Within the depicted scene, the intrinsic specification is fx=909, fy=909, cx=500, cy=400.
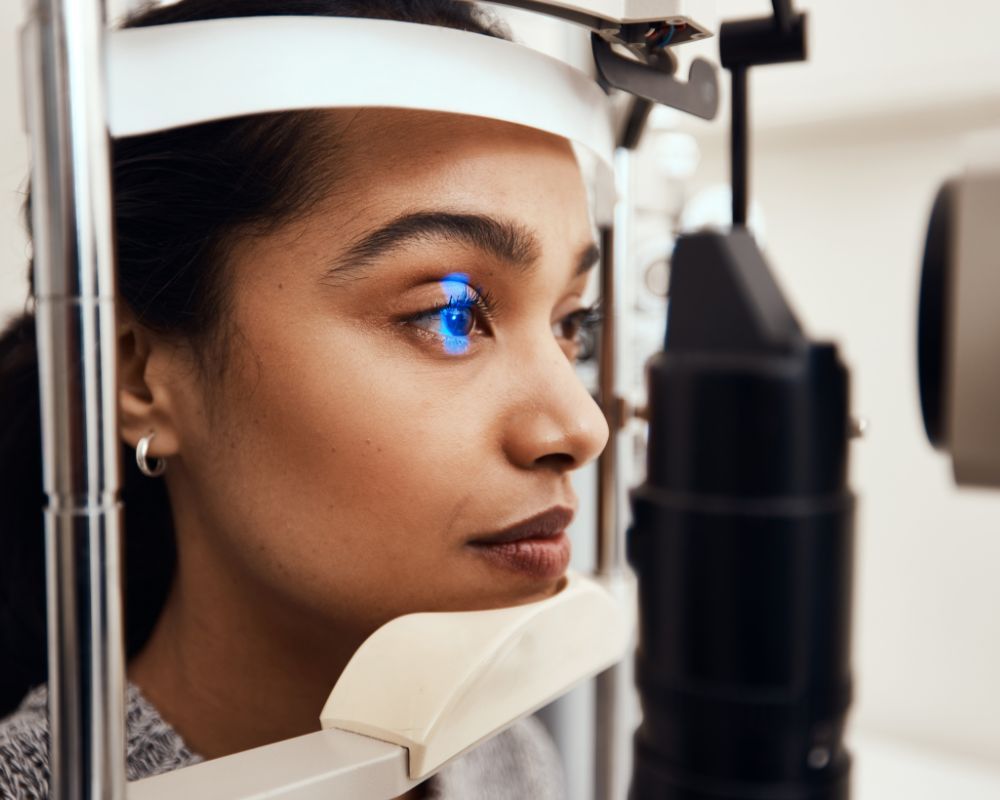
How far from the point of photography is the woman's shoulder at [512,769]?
72 cm

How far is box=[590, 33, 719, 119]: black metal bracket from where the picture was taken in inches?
16.8

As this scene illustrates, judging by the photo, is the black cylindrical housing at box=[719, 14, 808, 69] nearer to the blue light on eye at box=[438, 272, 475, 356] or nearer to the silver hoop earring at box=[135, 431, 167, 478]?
the blue light on eye at box=[438, 272, 475, 356]

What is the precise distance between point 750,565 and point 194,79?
0.31 metres

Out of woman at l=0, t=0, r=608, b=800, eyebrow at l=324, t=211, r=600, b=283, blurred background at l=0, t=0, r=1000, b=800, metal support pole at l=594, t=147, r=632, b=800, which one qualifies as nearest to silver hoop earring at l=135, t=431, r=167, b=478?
woman at l=0, t=0, r=608, b=800

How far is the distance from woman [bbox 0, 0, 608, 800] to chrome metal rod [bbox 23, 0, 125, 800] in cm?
16

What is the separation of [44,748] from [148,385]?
0.20 meters

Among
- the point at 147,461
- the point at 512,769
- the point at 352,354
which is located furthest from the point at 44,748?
the point at 512,769

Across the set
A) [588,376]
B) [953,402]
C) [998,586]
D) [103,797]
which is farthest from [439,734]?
[998,586]

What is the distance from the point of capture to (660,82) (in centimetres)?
45

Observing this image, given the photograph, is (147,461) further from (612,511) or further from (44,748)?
(612,511)

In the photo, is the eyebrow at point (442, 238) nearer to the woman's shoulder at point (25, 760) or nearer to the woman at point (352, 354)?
the woman at point (352, 354)

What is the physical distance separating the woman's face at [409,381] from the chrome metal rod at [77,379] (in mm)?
161

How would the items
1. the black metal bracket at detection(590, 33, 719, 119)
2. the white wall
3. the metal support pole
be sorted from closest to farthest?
the black metal bracket at detection(590, 33, 719, 119) < the white wall < the metal support pole

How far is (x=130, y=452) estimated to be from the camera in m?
0.53
